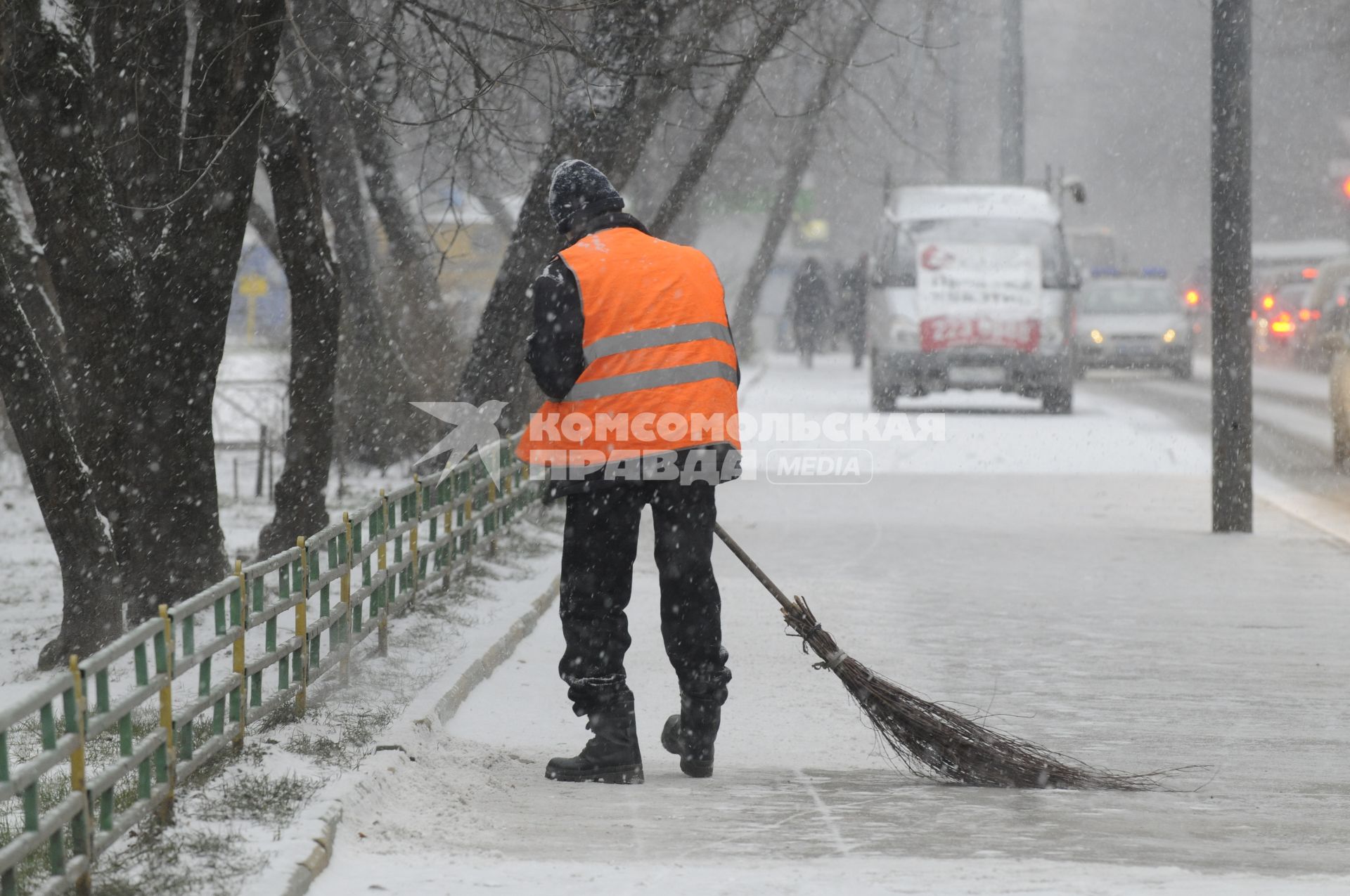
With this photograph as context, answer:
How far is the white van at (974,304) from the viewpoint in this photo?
878 inches

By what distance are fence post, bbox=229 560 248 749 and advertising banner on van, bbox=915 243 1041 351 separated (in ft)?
57.2

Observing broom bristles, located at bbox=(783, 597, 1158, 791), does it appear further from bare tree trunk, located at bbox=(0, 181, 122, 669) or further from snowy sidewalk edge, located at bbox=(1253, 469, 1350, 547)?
snowy sidewalk edge, located at bbox=(1253, 469, 1350, 547)

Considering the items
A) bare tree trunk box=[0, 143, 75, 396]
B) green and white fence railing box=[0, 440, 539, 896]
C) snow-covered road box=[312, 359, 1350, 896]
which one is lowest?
snow-covered road box=[312, 359, 1350, 896]

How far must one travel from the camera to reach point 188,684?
5.47m

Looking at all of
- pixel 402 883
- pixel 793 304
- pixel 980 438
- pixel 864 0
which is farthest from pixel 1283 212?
pixel 402 883

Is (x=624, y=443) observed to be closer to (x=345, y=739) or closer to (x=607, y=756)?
(x=607, y=756)

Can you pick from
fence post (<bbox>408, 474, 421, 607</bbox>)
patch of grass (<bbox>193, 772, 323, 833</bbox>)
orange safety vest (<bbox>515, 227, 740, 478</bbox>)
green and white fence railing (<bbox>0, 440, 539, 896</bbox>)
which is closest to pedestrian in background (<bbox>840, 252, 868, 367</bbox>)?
fence post (<bbox>408, 474, 421, 607</bbox>)

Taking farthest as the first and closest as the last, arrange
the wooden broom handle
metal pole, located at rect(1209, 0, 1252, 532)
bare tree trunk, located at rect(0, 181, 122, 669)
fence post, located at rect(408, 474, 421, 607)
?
metal pole, located at rect(1209, 0, 1252, 532)
fence post, located at rect(408, 474, 421, 607)
bare tree trunk, located at rect(0, 181, 122, 669)
the wooden broom handle

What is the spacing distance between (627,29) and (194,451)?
4455mm

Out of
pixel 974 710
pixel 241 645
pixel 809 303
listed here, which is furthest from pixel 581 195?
pixel 809 303

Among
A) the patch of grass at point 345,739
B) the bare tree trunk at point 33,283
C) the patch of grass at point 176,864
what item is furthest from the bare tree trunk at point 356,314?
the patch of grass at point 176,864

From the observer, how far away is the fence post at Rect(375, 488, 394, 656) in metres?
7.49

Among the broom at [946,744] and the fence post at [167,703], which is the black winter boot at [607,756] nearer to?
the broom at [946,744]

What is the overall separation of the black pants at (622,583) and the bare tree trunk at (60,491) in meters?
2.88
